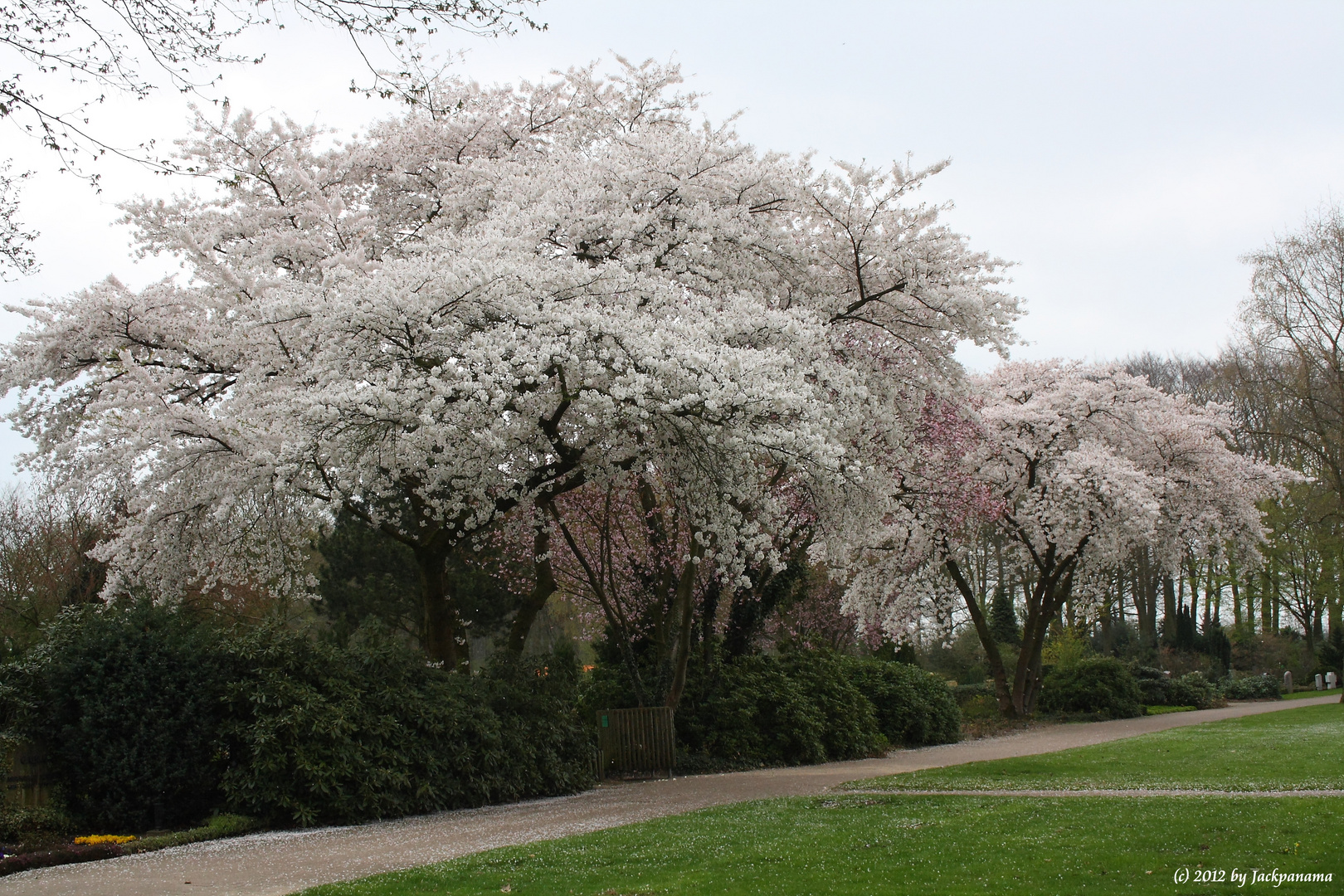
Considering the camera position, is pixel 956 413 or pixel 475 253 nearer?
pixel 475 253

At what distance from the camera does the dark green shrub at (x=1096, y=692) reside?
885 inches

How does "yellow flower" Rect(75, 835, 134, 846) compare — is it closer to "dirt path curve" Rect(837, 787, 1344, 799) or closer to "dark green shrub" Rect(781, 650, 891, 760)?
"dirt path curve" Rect(837, 787, 1344, 799)

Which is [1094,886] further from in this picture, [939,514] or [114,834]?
[939,514]

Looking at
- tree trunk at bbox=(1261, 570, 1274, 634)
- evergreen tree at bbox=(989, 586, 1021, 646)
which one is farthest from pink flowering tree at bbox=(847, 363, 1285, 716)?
tree trunk at bbox=(1261, 570, 1274, 634)

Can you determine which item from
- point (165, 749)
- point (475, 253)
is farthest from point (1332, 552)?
point (165, 749)

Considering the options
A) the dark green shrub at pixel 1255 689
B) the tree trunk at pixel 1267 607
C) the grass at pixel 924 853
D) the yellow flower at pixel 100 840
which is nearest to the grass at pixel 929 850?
the grass at pixel 924 853

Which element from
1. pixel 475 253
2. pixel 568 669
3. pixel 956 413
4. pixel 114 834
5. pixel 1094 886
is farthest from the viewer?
pixel 956 413

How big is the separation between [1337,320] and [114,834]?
2391 cm

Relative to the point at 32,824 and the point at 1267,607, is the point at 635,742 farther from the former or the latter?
the point at 1267,607

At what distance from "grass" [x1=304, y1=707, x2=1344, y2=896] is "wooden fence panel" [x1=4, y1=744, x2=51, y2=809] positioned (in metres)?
4.13

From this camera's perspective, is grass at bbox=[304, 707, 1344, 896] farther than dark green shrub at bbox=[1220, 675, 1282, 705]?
No

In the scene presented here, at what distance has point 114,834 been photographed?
8.45m

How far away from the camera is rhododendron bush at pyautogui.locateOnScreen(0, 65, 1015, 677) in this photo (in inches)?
385

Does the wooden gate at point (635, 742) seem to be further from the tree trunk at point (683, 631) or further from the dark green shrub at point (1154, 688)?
the dark green shrub at point (1154, 688)
